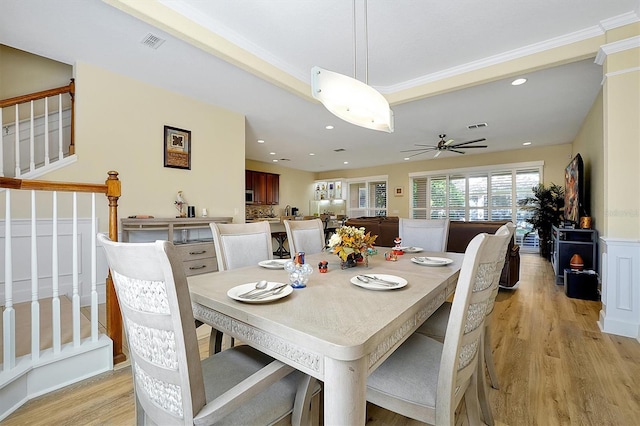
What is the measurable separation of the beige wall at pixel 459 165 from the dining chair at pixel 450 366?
23.7 ft

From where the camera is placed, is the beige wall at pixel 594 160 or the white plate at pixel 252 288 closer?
the white plate at pixel 252 288

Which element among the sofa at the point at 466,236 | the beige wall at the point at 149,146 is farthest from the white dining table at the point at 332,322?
the sofa at the point at 466,236

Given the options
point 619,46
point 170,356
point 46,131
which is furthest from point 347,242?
point 46,131

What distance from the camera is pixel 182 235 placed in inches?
145

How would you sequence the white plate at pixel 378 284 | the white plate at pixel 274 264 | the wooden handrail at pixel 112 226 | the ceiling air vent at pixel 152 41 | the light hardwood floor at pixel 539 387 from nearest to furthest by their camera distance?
the white plate at pixel 378 284 → the light hardwood floor at pixel 539 387 → the white plate at pixel 274 264 → the wooden handrail at pixel 112 226 → the ceiling air vent at pixel 152 41

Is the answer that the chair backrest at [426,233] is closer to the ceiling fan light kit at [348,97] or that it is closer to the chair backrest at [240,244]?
the ceiling fan light kit at [348,97]

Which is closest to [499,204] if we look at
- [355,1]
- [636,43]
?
[636,43]

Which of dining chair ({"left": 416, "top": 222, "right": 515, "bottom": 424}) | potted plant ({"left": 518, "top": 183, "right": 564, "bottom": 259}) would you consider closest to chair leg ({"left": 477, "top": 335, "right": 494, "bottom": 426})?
dining chair ({"left": 416, "top": 222, "right": 515, "bottom": 424})

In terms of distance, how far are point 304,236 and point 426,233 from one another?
3.71 feet

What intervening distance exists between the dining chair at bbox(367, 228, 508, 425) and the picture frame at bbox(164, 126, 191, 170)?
3.46 meters

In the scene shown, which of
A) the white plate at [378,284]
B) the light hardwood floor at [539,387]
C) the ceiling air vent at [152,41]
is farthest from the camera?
the ceiling air vent at [152,41]

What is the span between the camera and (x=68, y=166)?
285 centimetres

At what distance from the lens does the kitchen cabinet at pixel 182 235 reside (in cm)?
312

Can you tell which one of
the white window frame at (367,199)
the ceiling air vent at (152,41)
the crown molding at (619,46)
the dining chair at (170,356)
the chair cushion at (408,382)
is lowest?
the chair cushion at (408,382)
